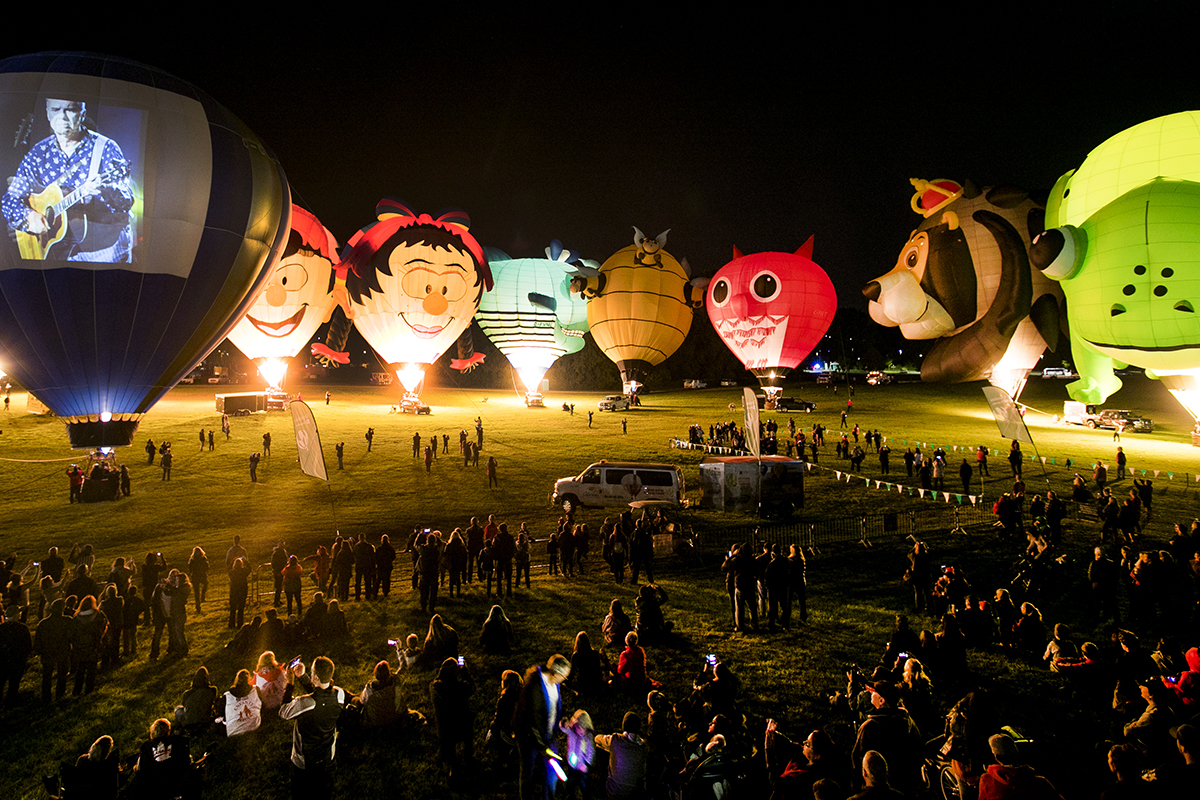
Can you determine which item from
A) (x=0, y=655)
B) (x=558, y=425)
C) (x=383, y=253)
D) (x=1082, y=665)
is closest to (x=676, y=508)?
(x=1082, y=665)

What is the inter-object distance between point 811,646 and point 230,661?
7.04 metres

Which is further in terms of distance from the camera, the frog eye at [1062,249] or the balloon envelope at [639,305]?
the balloon envelope at [639,305]

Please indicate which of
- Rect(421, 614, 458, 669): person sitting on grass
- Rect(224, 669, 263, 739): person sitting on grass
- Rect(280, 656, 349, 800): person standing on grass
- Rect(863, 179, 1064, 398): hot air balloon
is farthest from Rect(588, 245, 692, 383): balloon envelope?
Rect(280, 656, 349, 800): person standing on grass

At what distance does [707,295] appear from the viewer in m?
25.9

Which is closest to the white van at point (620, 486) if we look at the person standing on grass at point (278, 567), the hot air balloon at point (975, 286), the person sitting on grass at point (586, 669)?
the person standing on grass at point (278, 567)

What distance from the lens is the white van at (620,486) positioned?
50.9 ft

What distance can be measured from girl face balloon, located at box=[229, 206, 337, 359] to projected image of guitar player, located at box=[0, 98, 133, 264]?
16.0 meters

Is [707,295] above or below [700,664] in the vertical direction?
above

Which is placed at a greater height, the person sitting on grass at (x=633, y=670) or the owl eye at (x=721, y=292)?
the owl eye at (x=721, y=292)

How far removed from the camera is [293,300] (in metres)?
27.5

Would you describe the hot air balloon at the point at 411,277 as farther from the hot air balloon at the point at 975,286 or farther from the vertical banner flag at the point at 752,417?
the vertical banner flag at the point at 752,417

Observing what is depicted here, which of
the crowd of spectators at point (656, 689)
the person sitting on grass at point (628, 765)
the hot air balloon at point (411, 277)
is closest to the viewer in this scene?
the crowd of spectators at point (656, 689)

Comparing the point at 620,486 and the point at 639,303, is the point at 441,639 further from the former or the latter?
the point at 639,303

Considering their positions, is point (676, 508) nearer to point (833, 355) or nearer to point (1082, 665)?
point (1082, 665)
